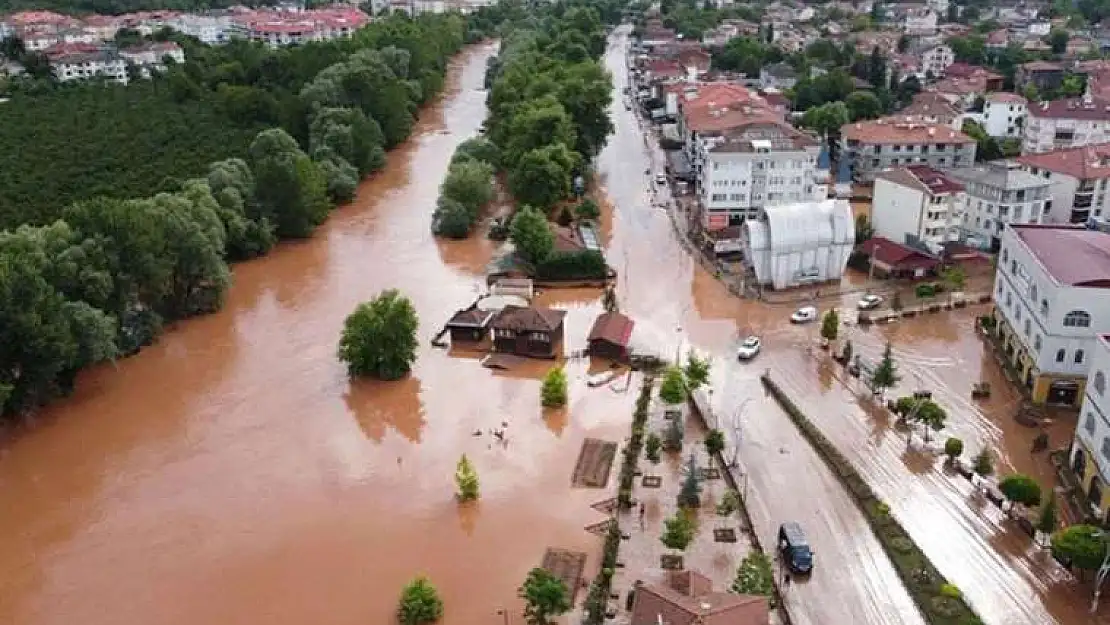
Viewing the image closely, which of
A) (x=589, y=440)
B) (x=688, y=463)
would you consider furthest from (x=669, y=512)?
(x=589, y=440)

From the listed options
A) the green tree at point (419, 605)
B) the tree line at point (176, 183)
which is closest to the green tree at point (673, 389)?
the green tree at point (419, 605)

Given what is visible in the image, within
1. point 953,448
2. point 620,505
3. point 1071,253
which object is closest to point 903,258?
point 1071,253

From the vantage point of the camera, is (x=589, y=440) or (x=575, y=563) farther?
(x=589, y=440)

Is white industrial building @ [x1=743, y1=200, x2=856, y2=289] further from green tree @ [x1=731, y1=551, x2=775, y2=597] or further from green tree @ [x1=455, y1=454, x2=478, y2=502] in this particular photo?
green tree @ [x1=731, y1=551, x2=775, y2=597]

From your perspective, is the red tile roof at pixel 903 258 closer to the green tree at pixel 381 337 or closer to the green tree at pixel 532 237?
the green tree at pixel 532 237

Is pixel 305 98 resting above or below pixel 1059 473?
above

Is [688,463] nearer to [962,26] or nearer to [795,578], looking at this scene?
[795,578]

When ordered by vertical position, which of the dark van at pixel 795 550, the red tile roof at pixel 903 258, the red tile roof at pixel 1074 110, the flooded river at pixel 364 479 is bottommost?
the flooded river at pixel 364 479
